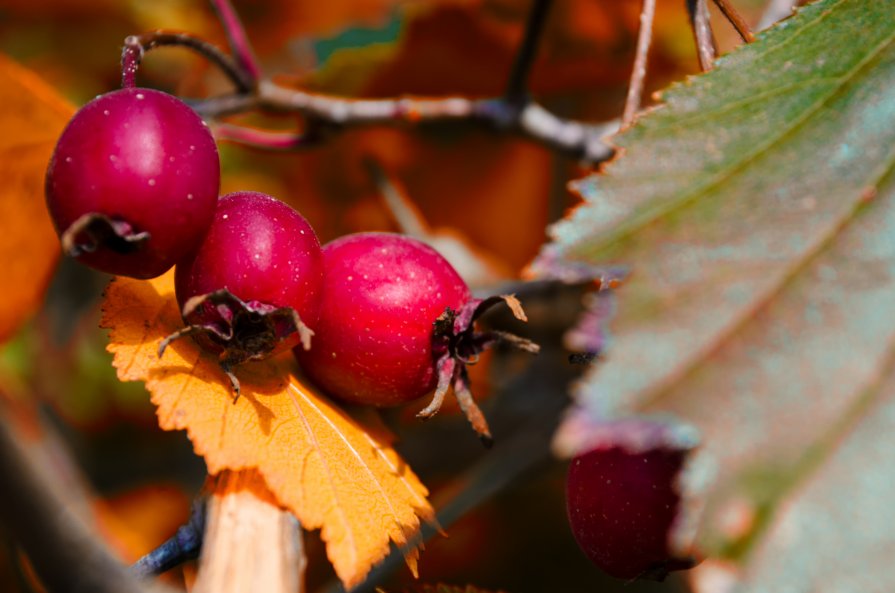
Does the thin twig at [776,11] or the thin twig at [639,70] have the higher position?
the thin twig at [639,70]

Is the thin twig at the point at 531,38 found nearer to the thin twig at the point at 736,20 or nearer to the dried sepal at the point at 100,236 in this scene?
the thin twig at the point at 736,20

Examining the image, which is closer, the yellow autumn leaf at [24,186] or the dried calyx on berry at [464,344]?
the dried calyx on berry at [464,344]

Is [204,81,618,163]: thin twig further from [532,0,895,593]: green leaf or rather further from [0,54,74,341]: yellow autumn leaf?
[532,0,895,593]: green leaf

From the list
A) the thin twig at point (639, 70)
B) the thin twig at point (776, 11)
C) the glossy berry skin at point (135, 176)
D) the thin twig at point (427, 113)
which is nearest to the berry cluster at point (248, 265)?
the glossy berry skin at point (135, 176)

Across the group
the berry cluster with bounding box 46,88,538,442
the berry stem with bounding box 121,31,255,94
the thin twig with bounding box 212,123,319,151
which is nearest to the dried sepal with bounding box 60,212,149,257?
the berry cluster with bounding box 46,88,538,442

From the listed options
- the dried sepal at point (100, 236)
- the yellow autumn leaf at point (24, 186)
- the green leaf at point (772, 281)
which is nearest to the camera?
the green leaf at point (772, 281)

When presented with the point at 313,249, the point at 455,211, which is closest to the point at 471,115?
the point at 455,211

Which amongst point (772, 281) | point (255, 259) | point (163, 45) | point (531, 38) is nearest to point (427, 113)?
point (531, 38)

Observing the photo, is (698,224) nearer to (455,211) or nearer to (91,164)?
(91,164)
